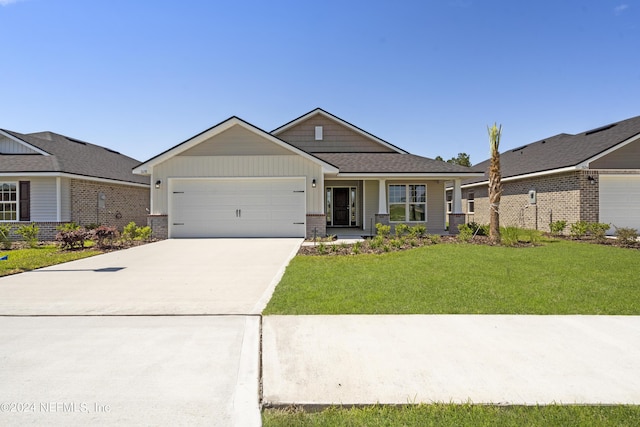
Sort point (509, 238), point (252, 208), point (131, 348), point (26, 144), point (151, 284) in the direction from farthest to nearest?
1. point (26, 144)
2. point (252, 208)
3. point (509, 238)
4. point (151, 284)
5. point (131, 348)

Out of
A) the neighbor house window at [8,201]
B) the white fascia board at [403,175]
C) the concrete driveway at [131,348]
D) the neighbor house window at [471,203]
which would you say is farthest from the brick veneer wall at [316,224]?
the neighbor house window at [471,203]

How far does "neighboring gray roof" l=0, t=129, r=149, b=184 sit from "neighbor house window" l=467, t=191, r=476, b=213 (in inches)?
840

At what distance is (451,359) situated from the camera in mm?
3559

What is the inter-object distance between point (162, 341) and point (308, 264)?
5.10m

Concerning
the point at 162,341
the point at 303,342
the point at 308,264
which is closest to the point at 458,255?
the point at 308,264

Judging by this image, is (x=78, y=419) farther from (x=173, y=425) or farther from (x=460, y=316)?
(x=460, y=316)

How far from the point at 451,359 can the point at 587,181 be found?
15868 millimetres

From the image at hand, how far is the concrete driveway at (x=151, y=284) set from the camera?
5.40 m

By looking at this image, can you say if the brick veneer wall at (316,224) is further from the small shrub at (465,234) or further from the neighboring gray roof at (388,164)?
the small shrub at (465,234)

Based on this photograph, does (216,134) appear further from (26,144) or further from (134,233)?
(26,144)

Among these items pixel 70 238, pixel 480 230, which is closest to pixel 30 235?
pixel 70 238

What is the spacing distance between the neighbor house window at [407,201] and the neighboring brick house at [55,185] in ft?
46.8

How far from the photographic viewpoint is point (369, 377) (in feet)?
10.5

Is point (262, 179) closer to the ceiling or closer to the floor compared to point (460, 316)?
closer to the ceiling
